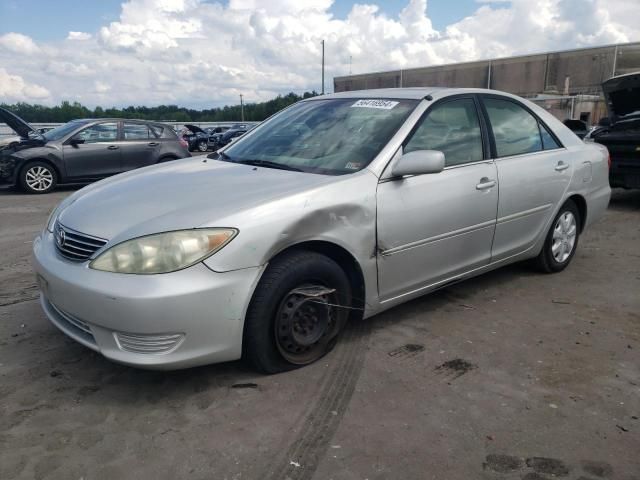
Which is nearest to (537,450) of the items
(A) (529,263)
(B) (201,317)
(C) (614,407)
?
(C) (614,407)

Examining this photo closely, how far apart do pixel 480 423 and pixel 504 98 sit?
2.78 m

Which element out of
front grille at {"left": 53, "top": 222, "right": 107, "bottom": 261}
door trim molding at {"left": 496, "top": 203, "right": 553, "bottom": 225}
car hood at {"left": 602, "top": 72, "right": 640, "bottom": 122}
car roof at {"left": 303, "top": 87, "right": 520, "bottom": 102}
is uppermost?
car hood at {"left": 602, "top": 72, "right": 640, "bottom": 122}

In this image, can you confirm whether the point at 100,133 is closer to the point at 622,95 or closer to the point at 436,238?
the point at 436,238

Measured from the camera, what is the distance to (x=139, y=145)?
442 inches

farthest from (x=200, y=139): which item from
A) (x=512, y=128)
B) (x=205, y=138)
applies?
(x=512, y=128)

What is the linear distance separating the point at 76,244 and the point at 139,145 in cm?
898

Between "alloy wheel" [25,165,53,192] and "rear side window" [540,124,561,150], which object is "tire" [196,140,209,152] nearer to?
"alloy wheel" [25,165,53,192]

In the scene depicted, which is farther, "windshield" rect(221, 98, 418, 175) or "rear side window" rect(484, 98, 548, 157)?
"rear side window" rect(484, 98, 548, 157)

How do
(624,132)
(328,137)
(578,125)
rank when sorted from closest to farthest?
(328,137)
(624,132)
(578,125)

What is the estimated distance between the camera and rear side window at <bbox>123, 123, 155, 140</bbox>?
1120 cm

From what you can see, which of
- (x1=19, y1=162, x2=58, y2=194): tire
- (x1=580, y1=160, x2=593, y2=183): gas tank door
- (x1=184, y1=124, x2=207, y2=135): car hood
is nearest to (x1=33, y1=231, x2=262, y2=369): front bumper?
(x1=580, y1=160, x2=593, y2=183): gas tank door

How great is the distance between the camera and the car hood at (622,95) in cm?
800

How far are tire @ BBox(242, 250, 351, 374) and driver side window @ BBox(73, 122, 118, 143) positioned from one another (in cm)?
930

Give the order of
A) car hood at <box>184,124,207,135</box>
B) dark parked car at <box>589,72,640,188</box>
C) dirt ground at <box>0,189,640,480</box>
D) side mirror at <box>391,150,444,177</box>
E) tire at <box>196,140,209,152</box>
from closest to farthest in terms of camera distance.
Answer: dirt ground at <box>0,189,640,480</box> → side mirror at <box>391,150,444,177</box> → dark parked car at <box>589,72,640,188</box> → tire at <box>196,140,209,152</box> → car hood at <box>184,124,207,135</box>
